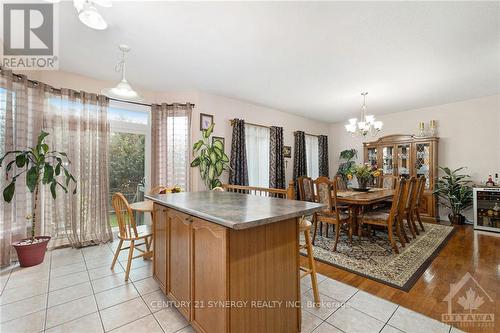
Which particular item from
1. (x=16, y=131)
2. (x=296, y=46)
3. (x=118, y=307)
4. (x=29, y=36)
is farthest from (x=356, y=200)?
(x=16, y=131)

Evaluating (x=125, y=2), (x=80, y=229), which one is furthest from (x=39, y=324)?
(x=125, y=2)

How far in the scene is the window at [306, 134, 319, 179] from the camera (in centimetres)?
596

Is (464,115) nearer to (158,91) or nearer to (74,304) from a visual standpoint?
(158,91)

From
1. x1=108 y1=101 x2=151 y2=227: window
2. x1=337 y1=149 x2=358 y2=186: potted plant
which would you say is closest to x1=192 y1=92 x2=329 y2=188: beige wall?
x1=108 y1=101 x2=151 y2=227: window

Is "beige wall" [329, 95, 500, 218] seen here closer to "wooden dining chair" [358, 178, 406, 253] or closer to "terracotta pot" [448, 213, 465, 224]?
"terracotta pot" [448, 213, 465, 224]

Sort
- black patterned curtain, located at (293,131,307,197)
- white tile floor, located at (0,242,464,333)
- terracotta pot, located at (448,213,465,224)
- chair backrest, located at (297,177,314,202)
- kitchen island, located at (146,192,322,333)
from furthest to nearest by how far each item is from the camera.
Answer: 1. black patterned curtain, located at (293,131,307,197)
2. terracotta pot, located at (448,213,465,224)
3. chair backrest, located at (297,177,314,202)
4. white tile floor, located at (0,242,464,333)
5. kitchen island, located at (146,192,322,333)

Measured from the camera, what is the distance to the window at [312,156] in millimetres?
5965

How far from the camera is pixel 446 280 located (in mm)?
2160

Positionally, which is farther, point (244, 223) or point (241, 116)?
point (241, 116)

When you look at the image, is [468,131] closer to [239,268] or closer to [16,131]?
[239,268]

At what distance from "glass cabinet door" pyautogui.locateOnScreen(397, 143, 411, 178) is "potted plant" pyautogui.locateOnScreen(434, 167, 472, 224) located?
61 cm

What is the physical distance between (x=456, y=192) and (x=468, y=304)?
3447mm

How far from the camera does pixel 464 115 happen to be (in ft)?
14.7

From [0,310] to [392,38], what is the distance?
14.2 ft
